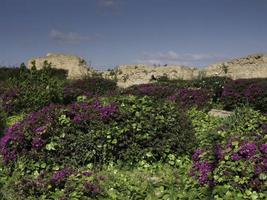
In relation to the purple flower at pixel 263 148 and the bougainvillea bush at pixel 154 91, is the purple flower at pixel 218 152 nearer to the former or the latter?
the purple flower at pixel 263 148

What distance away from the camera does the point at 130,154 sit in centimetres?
795

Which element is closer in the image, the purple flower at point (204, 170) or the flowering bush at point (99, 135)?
the purple flower at point (204, 170)

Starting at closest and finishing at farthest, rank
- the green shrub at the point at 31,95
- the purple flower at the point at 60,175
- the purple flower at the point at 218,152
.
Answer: the purple flower at the point at 60,175
the purple flower at the point at 218,152
the green shrub at the point at 31,95

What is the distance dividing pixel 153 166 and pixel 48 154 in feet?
5.53

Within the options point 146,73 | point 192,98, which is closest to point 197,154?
point 192,98

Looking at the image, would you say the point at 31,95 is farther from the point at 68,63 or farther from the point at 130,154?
the point at 68,63

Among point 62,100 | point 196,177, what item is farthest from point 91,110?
point 62,100

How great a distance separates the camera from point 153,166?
25.6ft

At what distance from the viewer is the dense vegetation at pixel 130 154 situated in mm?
6508

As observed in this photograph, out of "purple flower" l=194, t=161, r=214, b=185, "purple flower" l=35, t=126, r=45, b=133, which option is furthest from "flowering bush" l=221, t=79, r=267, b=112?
"purple flower" l=35, t=126, r=45, b=133

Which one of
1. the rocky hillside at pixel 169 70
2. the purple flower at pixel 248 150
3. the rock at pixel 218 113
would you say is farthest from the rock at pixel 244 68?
the purple flower at pixel 248 150

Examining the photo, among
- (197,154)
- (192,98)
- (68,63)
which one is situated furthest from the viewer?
(68,63)

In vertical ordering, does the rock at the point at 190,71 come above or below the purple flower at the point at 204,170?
above

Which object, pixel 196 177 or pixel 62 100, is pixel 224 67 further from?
pixel 196 177
